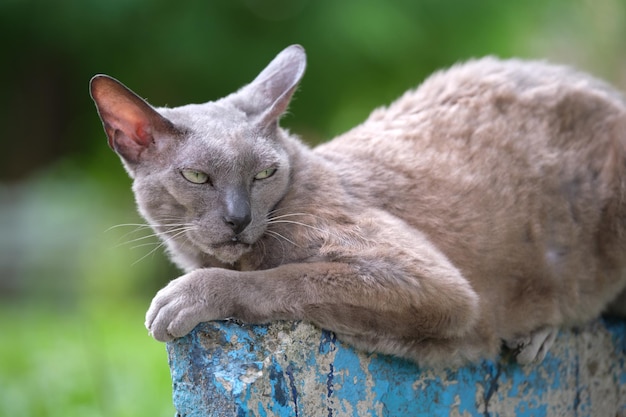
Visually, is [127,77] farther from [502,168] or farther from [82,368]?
[502,168]

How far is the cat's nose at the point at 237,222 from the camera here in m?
2.42

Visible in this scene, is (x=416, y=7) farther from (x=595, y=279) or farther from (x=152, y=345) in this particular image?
(x=595, y=279)

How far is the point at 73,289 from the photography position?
22.0 ft

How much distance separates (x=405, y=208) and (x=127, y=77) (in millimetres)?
5423

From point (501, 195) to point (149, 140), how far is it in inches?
48.2

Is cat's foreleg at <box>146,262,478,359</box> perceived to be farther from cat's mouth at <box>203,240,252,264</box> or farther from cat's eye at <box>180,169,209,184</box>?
cat's eye at <box>180,169,209,184</box>

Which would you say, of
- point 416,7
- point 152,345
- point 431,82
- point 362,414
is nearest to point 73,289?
point 152,345

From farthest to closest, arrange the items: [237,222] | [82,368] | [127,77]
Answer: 1. [127,77]
2. [82,368]
3. [237,222]

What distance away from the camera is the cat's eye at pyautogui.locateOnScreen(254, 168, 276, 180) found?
256 cm

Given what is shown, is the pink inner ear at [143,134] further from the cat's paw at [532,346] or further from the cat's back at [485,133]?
the cat's paw at [532,346]

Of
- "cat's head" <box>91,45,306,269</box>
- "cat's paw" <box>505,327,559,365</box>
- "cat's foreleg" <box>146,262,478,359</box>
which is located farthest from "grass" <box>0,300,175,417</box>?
"cat's paw" <box>505,327,559,365</box>

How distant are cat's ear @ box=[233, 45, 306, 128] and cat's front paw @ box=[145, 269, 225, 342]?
2.04 ft

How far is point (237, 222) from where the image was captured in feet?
7.94

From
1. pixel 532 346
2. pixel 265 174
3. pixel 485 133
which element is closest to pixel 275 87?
pixel 265 174
